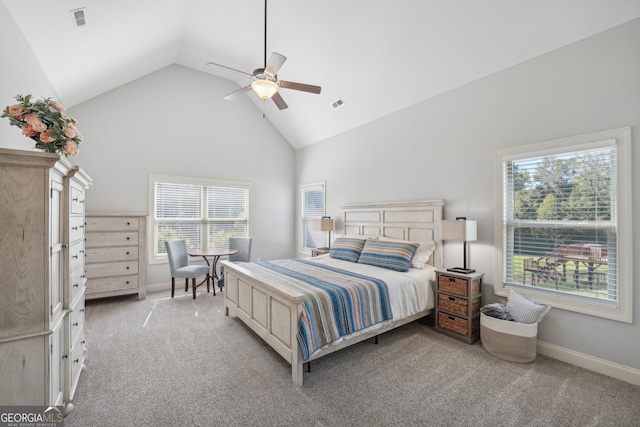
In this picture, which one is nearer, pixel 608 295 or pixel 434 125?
pixel 608 295

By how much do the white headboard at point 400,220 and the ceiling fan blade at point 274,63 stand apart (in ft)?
8.41

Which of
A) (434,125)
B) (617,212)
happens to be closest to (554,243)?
(617,212)

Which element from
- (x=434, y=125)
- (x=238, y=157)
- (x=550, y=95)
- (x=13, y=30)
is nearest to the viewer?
(x=13, y=30)

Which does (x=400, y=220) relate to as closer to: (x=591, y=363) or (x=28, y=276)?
(x=591, y=363)

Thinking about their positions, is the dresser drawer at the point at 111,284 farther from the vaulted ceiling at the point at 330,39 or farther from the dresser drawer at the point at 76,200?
the vaulted ceiling at the point at 330,39

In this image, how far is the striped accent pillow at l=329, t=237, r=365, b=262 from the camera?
13.7 ft

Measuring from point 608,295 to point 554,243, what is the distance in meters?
0.58

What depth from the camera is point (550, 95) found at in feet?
9.16

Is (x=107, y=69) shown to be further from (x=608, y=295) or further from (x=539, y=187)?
(x=608, y=295)

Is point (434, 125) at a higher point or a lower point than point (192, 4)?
lower

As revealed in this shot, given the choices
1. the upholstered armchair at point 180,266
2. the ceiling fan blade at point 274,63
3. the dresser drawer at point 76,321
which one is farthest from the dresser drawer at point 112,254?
the ceiling fan blade at point 274,63

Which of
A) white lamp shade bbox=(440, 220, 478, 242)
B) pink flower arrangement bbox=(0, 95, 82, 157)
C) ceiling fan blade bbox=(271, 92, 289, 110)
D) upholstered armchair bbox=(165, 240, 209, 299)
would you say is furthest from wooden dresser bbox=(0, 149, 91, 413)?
white lamp shade bbox=(440, 220, 478, 242)

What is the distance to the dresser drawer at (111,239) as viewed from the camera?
4.10 m

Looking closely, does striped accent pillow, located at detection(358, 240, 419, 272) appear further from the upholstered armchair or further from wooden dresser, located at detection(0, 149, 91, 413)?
wooden dresser, located at detection(0, 149, 91, 413)
